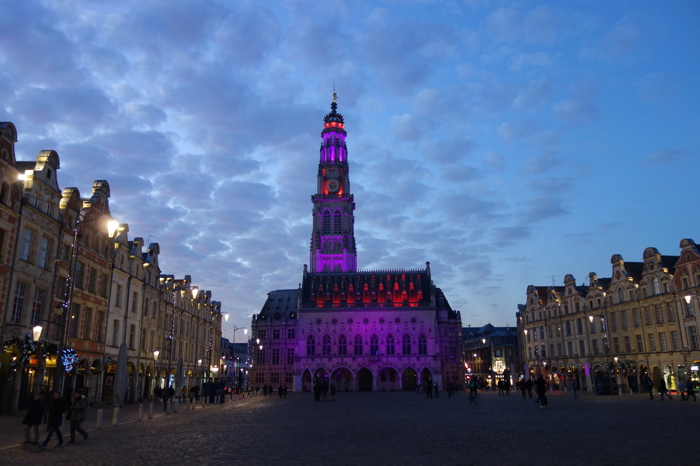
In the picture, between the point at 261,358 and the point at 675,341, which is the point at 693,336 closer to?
the point at 675,341

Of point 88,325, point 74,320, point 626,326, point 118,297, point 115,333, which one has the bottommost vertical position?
point 115,333

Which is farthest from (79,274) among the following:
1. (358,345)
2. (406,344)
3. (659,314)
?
(406,344)

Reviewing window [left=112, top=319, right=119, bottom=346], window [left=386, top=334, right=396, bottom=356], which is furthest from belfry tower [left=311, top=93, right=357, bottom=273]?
window [left=112, top=319, right=119, bottom=346]

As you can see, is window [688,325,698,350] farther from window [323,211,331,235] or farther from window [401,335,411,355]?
window [323,211,331,235]

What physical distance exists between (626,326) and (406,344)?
35.4 metres

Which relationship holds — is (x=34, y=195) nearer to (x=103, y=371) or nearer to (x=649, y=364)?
(x=103, y=371)

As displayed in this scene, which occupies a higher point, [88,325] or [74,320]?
[74,320]

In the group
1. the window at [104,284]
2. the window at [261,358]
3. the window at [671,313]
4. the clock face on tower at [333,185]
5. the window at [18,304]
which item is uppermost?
the clock face on tower at [333,185]

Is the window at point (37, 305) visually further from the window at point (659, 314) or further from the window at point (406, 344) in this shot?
the window at point (406, 344)

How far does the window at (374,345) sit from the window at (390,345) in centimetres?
162

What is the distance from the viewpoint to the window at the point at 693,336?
153 feet

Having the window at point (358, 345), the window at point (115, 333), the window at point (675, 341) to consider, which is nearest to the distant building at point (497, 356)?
the window at point (358, 345)

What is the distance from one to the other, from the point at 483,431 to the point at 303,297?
7347 centimetres

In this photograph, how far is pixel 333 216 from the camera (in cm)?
10931
